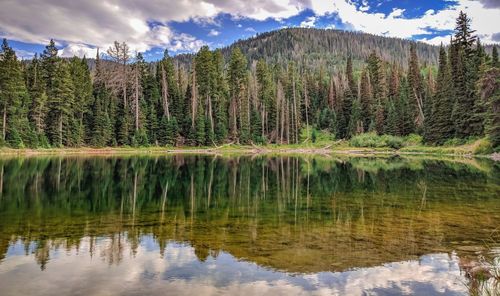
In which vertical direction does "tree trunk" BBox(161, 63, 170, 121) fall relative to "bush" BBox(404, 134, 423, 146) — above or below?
above

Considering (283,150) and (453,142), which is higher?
(453,142)

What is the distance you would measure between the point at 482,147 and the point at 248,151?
39397 mm

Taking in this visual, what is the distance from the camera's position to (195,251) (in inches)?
403

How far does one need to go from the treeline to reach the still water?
39288 millimetres

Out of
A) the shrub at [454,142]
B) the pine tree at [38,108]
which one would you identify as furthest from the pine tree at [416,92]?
the pine tree at [38,108]

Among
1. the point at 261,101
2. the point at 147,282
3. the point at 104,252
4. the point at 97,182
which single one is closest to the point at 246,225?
the point at 104,252

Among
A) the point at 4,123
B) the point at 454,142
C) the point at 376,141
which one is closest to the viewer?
the point at 4,123

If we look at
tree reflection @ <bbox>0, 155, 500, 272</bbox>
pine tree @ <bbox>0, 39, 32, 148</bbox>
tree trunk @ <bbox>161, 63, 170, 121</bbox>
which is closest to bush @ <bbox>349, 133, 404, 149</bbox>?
tree trunk @ <bbox>161, 63, 170, 121</bbox>

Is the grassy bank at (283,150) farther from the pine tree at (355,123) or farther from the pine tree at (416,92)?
the pine tree at (416,92)

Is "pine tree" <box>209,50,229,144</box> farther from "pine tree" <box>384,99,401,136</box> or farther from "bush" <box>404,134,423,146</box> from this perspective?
"bush" <box>404,134,423,146</box>

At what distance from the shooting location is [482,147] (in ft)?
172

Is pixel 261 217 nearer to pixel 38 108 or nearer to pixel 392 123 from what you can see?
pixel 38 108

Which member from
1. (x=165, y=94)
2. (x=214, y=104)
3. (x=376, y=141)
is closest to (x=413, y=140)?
(x=376, y=141)

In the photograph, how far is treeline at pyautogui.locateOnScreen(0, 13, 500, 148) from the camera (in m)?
59.9
